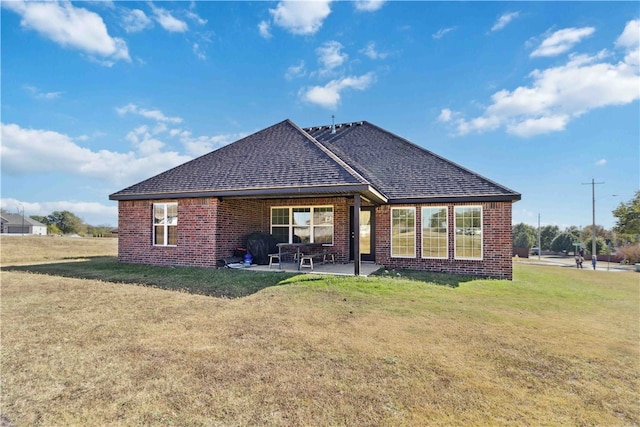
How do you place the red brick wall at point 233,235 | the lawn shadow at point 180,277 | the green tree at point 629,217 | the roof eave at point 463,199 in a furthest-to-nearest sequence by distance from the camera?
the green tree at point 629,217 < the red brick wall at point 233,235 < the roof eave at point 463,199 < the lawn shadow at point 180,277

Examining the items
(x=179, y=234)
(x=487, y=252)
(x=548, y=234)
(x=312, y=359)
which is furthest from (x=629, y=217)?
(x=312, y=359)

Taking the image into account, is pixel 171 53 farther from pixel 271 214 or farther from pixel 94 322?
pixel 94 322

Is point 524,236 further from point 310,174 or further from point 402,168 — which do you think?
point 310,174

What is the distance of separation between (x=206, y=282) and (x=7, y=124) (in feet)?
44.3

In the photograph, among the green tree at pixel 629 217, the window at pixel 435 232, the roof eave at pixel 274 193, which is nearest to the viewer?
the roof eave at pixel 274 193

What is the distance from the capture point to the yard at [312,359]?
2672 millimetres

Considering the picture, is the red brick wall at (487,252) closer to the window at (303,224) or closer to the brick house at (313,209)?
the brick house at (313,209)

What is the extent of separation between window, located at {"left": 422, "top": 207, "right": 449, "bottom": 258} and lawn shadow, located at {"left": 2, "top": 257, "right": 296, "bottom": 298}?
5.39m

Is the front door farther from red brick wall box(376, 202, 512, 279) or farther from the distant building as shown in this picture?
the distant building

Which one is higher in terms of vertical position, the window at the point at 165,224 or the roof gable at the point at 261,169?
the roof gable at the point at 261,169

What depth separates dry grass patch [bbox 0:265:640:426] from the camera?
2.66 meters

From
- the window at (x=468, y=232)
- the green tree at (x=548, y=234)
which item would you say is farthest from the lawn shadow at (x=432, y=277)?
the green tree at (x=548, y=234)

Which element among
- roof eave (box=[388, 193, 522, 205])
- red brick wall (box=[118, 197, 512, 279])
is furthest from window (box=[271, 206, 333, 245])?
roof eave (box=[388, 193, 522, 205])

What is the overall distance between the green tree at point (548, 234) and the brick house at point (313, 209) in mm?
49640
